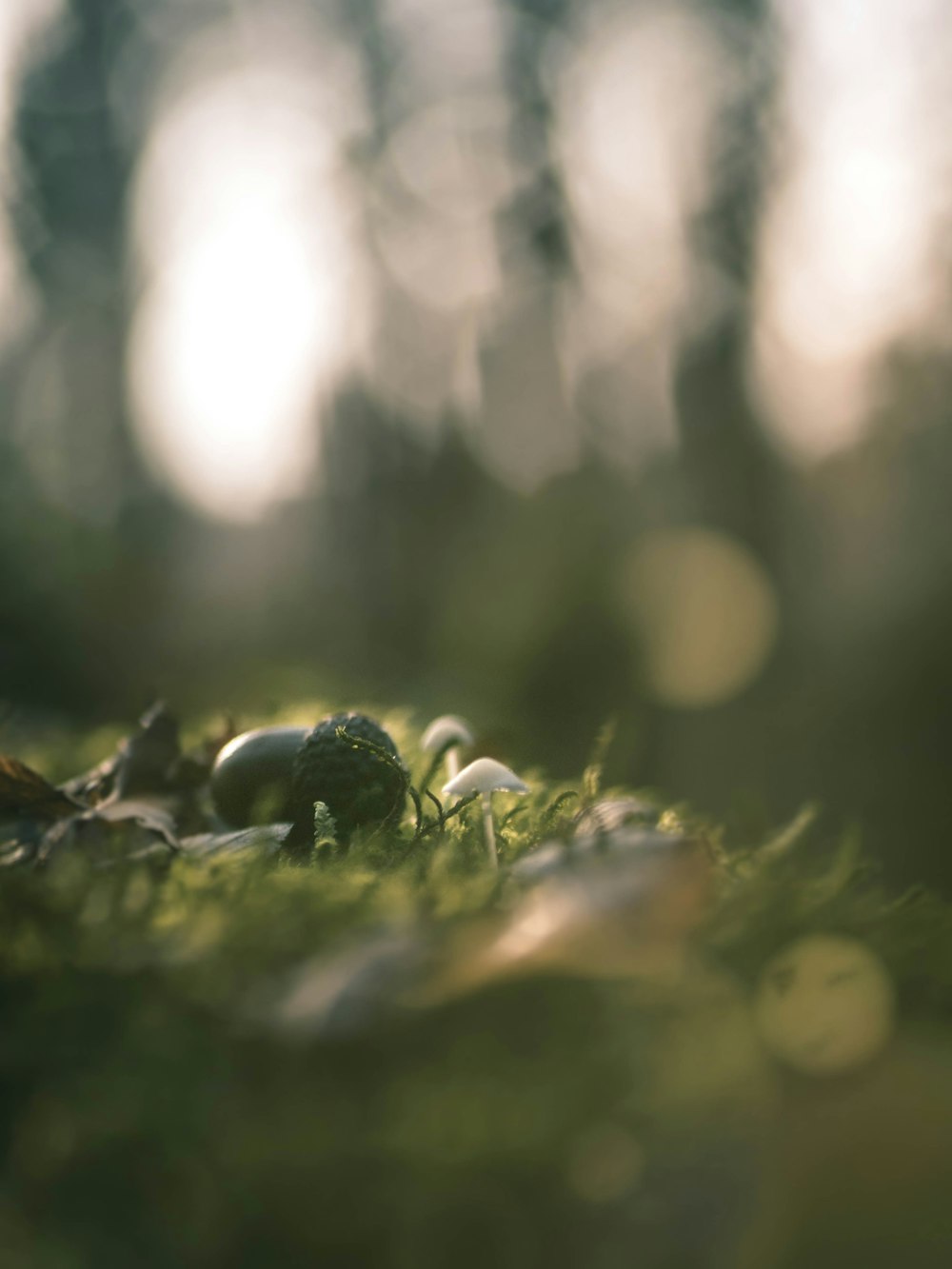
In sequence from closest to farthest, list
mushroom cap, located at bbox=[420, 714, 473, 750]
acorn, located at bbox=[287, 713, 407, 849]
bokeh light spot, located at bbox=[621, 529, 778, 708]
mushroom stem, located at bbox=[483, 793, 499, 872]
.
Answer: mushroom stem, located at bbox=[483, 793, 499, 872]
acorn, located at bbox=[287, 713, 407, 849]
mushroom cap, located at bbox=[420, 714, 473, 750]
bokeh light spot, located at bbox=[621, 529, 778, 708]

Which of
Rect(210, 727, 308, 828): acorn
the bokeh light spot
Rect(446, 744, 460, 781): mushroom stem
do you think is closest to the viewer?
Rect(210, 727, 308, 828): acorn

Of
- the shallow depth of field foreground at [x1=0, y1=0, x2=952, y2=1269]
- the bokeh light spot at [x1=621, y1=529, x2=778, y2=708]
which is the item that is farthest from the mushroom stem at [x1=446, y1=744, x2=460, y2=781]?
the bokeh light spot at [x1=621, y1=529, x2=778, y2=708]

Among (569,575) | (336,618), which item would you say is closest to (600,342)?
(569,575)

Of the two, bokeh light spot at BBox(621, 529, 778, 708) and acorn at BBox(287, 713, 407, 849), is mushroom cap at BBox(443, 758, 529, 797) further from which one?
bokeh light spot at BBox(621, 529, 778, 708)

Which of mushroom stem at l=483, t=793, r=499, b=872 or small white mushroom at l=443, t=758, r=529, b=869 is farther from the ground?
small white mushroom at l=443, t=758, r=529, b=869

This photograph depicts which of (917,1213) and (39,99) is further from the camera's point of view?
(39,99)

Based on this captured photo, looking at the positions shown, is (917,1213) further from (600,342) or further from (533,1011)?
(600,342)
